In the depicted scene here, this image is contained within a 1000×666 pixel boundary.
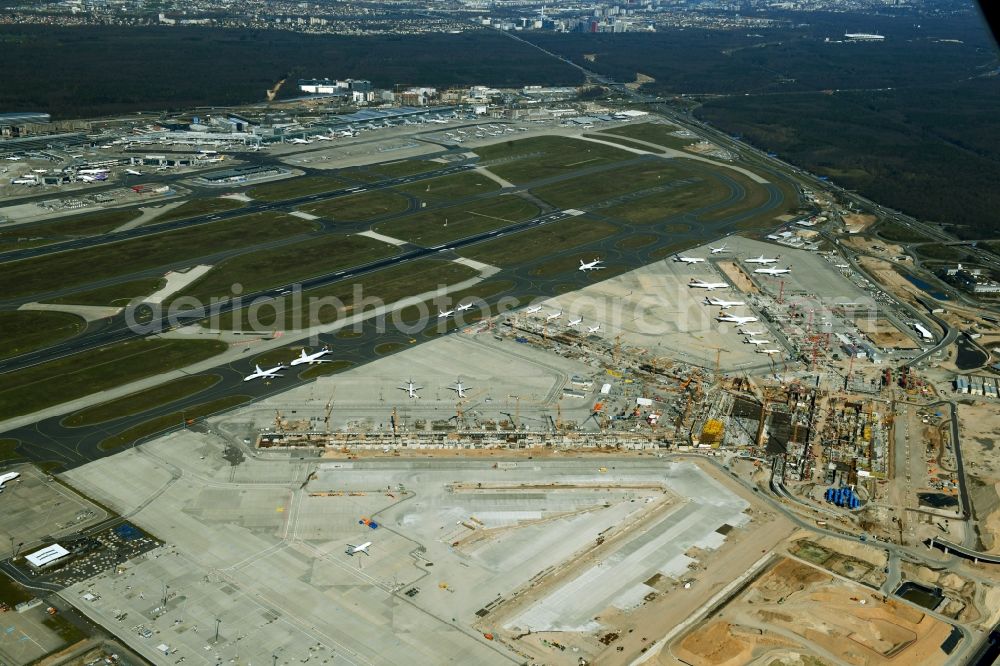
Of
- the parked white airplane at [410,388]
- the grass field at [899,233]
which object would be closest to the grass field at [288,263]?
the parked white airplane at [410,388]

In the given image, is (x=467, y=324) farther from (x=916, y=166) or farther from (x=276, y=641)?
(x=916, y=166)

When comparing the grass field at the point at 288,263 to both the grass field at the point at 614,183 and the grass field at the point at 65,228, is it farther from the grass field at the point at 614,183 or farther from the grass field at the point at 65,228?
the grass field at the point at 614,183

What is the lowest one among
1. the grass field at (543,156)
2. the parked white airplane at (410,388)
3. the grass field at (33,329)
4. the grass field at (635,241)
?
the grass field at (33,329)

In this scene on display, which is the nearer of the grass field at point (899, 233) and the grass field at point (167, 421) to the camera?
the grass field at point (167, 421)

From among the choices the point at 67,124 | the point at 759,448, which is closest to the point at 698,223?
the point at 759,448

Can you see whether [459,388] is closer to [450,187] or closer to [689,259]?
[689,259]

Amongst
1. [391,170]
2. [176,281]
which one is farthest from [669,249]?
[176,281]

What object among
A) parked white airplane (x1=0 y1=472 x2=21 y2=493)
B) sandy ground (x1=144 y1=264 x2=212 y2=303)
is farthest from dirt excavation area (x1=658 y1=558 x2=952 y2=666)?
sandy ground (x1=144 y1=264 x2=212 y2=303)
